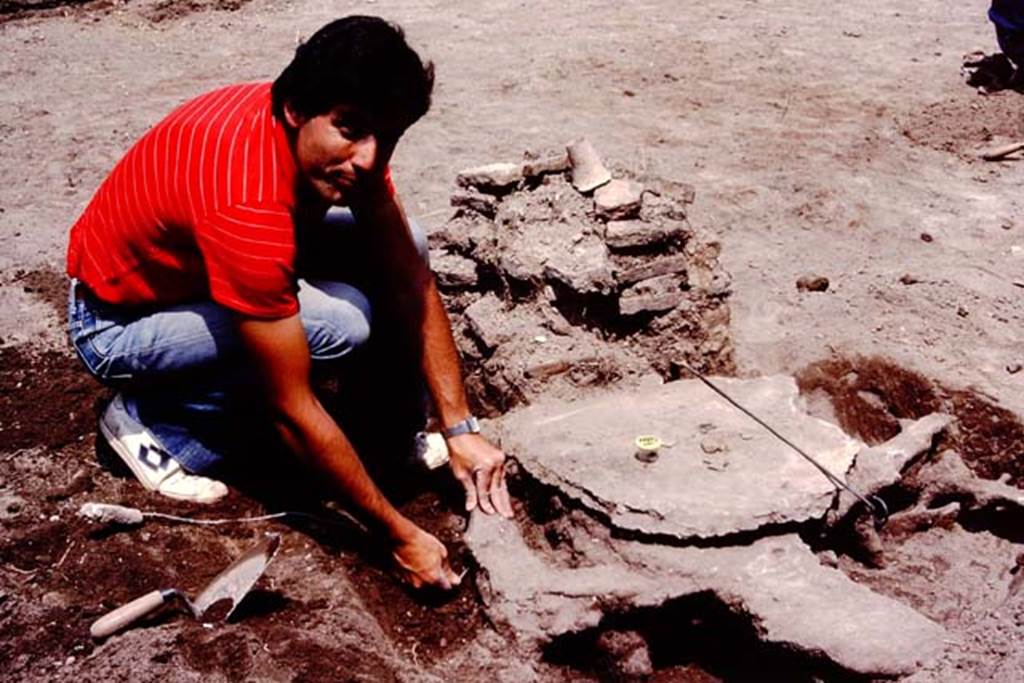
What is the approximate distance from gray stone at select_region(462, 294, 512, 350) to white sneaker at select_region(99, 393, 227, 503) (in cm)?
103

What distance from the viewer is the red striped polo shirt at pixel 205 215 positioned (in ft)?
7.32

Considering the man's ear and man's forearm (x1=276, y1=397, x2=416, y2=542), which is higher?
the man's ear

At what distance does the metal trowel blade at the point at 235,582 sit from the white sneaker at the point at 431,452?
668 millimetres

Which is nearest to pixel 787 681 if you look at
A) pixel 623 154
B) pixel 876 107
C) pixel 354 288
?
pixel 354 288

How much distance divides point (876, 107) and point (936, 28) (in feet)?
6.55

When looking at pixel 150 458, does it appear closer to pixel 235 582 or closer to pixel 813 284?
pixel 235 582

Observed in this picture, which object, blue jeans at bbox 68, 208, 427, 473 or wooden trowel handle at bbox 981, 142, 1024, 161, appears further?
wooden trowel handle at bbox 981, 142, 1024, 161

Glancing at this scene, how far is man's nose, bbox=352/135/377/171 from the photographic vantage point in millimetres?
2242

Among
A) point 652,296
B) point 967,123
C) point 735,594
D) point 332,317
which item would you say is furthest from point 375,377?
point 967,123

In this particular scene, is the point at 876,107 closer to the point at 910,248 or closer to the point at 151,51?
the point at 910,248

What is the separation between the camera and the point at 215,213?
2.24 m

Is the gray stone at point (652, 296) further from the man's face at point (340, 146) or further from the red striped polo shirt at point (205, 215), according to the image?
the red striped polo shirt at point (205, 215)

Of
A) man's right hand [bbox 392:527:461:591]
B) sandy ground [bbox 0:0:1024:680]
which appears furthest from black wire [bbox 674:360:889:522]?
man's right hand [bbox 392:527:461:591]

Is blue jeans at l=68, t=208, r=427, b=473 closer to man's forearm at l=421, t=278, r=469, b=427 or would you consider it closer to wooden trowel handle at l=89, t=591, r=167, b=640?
man's forearm at l=421, t=278, r=469, b=427
